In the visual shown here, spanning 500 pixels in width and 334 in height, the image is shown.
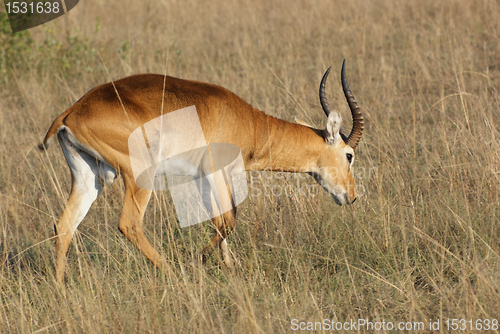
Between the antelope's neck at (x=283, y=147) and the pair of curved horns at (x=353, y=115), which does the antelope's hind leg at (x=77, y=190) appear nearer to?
the antelope's neck at (x=283, y=147)

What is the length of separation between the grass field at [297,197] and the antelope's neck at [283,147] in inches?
11.2

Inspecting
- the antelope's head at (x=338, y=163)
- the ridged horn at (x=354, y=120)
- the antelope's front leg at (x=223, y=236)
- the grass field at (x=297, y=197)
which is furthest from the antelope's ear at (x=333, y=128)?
the antelope's front leg at (x=223, y=236)

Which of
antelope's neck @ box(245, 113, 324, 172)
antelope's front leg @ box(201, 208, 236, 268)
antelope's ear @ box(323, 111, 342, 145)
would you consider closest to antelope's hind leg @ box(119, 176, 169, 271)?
antelope's front leg @ box(201, 208, 236, 268)

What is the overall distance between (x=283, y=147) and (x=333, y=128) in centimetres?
42

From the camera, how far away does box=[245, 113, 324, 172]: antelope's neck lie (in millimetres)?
4266

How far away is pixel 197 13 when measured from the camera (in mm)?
10562

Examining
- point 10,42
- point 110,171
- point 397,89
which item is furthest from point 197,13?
point 110,171

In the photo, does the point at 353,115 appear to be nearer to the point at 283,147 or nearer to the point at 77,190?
the point at 283,147

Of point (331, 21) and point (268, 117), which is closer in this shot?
point (268, 117)

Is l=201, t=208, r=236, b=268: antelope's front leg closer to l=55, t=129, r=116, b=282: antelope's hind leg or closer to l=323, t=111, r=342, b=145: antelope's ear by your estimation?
l=55, t=129, r=116, b=282: antelope's hind leg

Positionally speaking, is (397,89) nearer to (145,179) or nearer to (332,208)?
(332,208)

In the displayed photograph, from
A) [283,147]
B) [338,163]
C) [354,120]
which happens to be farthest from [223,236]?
[354,120]

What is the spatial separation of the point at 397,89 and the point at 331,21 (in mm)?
3022

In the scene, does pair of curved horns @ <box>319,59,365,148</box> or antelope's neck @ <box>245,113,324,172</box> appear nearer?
pair of curved horns @ <box>319,59,365,148</box>
